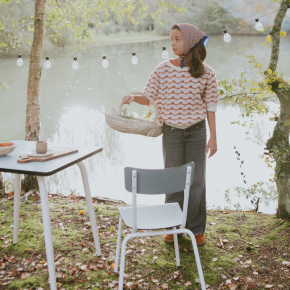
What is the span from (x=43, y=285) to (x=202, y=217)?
1.12m

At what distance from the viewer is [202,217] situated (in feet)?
7.52

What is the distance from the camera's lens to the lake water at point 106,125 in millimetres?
5133

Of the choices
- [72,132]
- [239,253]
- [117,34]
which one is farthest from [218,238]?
[117,34]

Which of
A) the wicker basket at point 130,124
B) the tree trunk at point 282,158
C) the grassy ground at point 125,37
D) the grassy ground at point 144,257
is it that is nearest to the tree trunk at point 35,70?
the grassy ground at point 144,257

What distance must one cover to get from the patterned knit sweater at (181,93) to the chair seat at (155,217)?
0.55 m

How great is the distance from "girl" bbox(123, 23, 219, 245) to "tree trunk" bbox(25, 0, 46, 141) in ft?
4.98

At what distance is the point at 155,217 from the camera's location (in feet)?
5.62

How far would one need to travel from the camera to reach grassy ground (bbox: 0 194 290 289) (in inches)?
76.1

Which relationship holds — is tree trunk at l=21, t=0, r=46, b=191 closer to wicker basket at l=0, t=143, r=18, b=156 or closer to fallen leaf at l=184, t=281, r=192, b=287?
wicker basket at l=0, t=143, r=18, b=156

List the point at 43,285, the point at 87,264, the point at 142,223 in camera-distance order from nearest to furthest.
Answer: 1. the point at 142,223
2. the point at 43,285
3. the point at 87,264

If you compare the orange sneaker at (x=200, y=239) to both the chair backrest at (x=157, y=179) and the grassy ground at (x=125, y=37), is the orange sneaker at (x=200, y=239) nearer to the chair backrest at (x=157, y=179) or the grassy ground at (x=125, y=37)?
the chair backrest at (x=157, y=179)

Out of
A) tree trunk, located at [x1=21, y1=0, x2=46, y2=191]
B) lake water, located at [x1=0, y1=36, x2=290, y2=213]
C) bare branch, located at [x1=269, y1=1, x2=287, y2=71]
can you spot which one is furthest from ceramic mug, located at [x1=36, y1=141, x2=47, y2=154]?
lake water, located at [x1=0, y1=36, x2=290, y2=213]

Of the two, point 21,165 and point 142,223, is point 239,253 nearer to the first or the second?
point 142,223

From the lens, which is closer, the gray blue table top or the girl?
the gray blue table top
